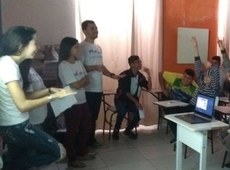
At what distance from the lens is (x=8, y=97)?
190cm

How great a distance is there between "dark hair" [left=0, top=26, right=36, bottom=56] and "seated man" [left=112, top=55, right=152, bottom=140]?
2347mm

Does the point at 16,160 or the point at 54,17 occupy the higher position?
the point at 54,17

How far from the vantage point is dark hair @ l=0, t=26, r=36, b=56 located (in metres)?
1.89

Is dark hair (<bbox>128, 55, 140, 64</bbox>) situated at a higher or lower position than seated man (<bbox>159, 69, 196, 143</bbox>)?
higher

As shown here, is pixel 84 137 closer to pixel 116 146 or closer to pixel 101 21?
pixel 116 146

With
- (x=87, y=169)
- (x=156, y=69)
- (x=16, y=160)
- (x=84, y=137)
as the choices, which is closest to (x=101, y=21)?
(x=156, y=69)

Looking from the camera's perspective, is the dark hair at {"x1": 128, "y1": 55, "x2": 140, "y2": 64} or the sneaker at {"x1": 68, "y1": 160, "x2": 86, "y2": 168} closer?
the sneaker at {"x1": 68, "y1": 160, "x2": 86, "y2": 168}

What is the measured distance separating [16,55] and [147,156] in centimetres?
227

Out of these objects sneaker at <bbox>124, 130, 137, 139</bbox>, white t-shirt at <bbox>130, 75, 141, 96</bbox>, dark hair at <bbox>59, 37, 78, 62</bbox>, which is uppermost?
dark hair at <bbox>59, 37, 78, 62</bbox>

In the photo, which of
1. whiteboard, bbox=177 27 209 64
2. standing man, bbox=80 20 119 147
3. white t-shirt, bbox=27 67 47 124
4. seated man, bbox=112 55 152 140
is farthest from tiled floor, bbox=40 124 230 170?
whiteboard, bbox=177 27 209 64

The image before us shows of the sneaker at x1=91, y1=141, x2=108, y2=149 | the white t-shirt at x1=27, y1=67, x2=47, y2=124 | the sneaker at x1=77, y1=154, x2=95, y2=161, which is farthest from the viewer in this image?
the sneaker at x1=91, y1=141, x2=108, y2=149

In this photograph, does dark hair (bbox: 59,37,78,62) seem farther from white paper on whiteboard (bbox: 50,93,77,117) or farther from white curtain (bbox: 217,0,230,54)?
white curtain (bbox: 217,0,230,54)

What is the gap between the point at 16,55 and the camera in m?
1.92

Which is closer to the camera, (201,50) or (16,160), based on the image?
(16,160)
